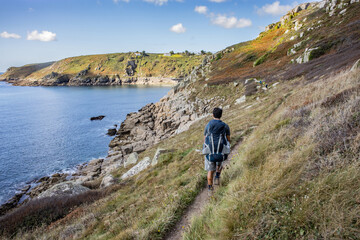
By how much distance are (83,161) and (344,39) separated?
47.4 metres

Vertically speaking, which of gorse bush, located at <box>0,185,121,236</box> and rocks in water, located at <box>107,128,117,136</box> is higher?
gorse bush, located at <box>0,185,121,236</box>

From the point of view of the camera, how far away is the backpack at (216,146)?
536 centimetres

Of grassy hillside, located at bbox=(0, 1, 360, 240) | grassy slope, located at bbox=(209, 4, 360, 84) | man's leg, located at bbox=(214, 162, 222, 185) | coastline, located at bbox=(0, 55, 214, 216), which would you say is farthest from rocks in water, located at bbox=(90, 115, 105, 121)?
man's leg, located at bbox=(214, 162, 222, 185)

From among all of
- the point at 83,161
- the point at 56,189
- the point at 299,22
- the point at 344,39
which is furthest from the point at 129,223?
the point at 299,22

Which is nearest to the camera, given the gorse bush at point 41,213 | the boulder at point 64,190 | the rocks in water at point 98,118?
the gorse bush at point 41,213

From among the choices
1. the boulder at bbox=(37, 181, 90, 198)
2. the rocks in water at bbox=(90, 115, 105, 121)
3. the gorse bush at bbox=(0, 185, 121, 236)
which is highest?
the gorse bush at bbox=(0, 185, 121, 236)

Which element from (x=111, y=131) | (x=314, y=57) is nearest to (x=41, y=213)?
(x=111, y=131)

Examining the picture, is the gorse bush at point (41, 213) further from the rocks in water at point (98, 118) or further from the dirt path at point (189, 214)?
the rocks in water at point (98, 118)

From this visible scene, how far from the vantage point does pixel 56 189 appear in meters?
12.3

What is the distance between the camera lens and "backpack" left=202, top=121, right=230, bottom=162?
17.6 ft

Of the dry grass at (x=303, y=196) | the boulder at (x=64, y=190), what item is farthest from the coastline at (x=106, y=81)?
the dry grass at (x=303, y=196)

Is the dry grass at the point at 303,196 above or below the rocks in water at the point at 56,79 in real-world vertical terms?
below

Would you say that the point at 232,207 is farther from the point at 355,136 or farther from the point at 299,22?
the point at 299,22

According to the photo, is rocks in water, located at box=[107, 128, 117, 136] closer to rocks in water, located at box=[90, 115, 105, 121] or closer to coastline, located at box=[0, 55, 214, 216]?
coastline, located at box=[0, 55, 214, 216]
